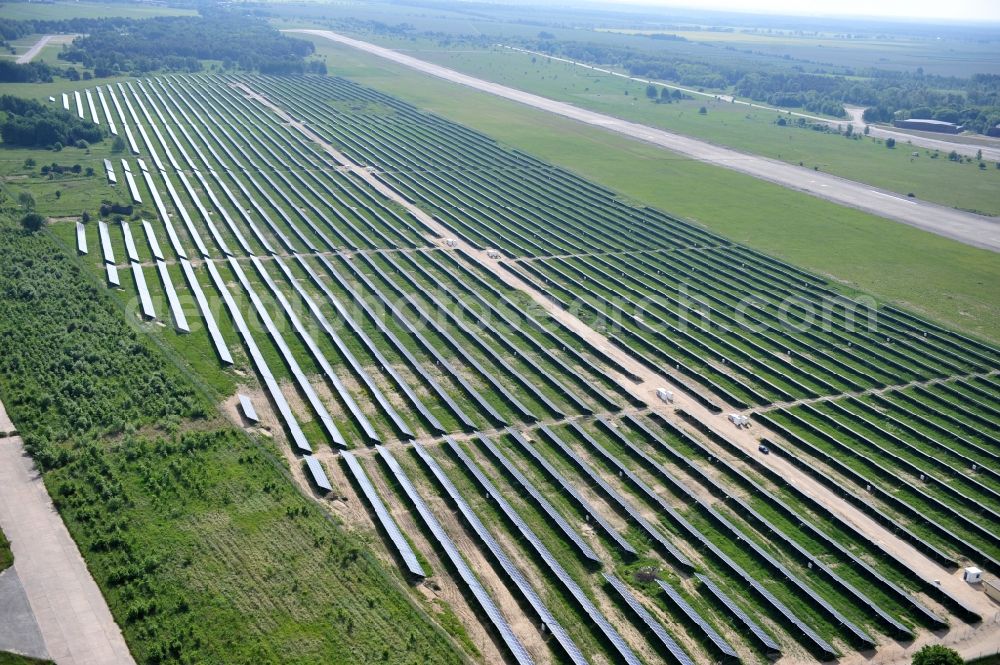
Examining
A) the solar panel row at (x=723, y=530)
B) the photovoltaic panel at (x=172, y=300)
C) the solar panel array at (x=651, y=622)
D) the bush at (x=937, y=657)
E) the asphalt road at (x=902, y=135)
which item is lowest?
the solar panel array at (x=651, y=622)

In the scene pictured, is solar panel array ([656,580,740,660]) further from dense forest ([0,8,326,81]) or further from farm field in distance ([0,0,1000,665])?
dense forest ([0,8,326,81])

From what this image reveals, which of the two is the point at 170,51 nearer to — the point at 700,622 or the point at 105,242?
the point at 105,242

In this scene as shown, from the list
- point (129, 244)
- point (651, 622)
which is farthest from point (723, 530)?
point (129, 244)

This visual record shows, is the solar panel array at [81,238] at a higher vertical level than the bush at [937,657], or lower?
higher

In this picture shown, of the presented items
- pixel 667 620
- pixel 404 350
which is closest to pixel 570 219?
pixel 404 350

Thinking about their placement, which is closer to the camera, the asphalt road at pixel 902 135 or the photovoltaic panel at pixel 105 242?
the photovoltaic panel at pixel 105 242

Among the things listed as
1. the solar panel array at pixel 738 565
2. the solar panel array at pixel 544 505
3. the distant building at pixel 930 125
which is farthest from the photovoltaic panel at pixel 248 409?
the distant building at pixel 930 125

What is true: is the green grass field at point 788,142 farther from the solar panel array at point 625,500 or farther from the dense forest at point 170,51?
the solar panel array at point 625,500
